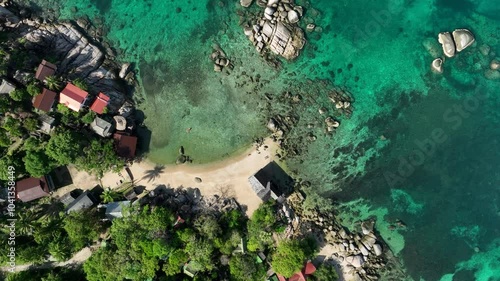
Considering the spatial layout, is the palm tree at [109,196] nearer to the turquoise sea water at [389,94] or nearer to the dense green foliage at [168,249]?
the dense green foliage at [168,249]

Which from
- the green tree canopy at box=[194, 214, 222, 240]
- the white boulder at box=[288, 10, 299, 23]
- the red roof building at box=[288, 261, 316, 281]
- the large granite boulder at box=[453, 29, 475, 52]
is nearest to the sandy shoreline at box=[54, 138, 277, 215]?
the green tree canopy at box=[194, 214, 222, 240]

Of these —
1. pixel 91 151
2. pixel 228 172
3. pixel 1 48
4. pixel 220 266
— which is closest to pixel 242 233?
pixel 220 266

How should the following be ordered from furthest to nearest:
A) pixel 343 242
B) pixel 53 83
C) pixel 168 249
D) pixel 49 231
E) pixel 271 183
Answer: pixel 343 242 → pixel 271 183 → pixel 49 231 → pixel 53 83 → pixel 168 249

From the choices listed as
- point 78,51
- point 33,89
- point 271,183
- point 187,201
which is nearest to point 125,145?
point 187,201

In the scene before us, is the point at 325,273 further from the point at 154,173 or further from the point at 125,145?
the point at 125,145

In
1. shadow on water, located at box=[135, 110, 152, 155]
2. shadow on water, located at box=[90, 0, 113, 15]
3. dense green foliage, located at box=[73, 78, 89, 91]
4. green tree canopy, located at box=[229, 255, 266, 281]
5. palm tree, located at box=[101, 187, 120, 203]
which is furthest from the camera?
shadow on water, located at box=[90, 0, 113, 15]

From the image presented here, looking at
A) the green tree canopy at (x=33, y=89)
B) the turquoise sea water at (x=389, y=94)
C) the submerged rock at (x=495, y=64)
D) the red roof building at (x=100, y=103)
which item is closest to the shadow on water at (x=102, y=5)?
the turquoise sea water at (x=389, y=94)

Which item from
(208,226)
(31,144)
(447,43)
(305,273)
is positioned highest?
(447,43)

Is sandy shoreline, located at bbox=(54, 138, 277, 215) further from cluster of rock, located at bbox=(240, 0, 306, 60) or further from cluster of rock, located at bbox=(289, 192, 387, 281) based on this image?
cluster of rock, located at bbox=(240, 0, 306, 60)
